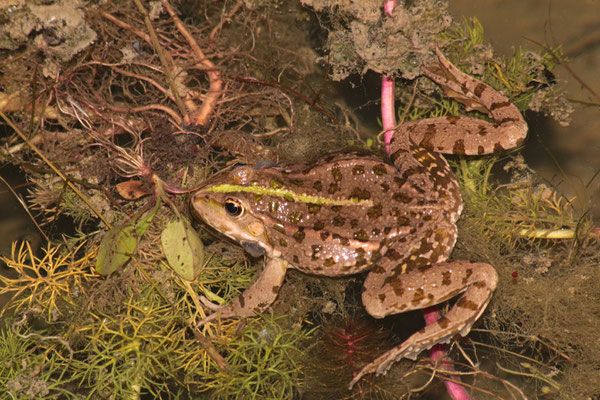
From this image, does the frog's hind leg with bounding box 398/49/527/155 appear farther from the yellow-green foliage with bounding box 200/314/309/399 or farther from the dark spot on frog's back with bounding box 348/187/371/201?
the yellow-green foliage with bounding box 200/314/309/399

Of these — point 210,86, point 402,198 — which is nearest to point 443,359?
point 402,198

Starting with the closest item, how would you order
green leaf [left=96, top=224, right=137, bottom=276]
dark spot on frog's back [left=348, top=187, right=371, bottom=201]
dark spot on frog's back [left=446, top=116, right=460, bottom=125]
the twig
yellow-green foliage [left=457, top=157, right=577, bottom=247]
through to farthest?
dark spot on frog's back [left=348, top=187, right=371, bottom=201] < green leaf [left=96, top=224, right=137, bottom=276] < dark spot on frog's back [left=446, top=116, right=460, bottom=125] < yellow-green foliage [left=457, top=157, right=577, bottom=247] < the twig

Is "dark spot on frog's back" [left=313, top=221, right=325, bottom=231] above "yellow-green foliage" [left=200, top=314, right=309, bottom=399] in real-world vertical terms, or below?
above

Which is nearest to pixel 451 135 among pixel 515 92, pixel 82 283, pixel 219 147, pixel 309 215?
pixel 515 92

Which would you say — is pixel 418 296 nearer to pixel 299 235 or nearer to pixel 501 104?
pixel 299 235

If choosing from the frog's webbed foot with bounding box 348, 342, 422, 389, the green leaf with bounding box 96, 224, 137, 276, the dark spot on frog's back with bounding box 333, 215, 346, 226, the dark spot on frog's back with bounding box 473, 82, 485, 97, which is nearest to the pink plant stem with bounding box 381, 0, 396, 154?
the dark spot on frog's back with bounding box 473, 82, 485, 97

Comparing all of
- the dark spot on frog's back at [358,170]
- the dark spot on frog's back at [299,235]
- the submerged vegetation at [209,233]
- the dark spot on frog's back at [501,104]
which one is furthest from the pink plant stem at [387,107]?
the dark spot on frog's back at [299,235]
